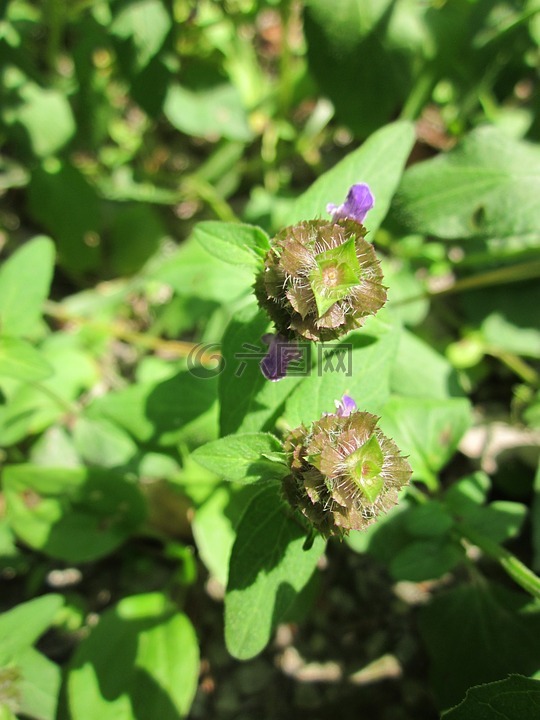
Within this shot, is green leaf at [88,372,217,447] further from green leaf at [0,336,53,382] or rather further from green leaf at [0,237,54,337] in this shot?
green leaf at [0,237,54,337]

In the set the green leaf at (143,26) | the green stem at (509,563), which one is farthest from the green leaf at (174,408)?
the green leaf at (143,26)

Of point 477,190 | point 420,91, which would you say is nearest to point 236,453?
point 477,190

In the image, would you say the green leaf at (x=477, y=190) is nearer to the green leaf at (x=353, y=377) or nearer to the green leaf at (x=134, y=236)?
the green leaf at (x=353, y=377)

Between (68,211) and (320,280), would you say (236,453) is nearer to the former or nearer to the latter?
(320,280)

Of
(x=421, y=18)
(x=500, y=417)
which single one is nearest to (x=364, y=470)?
(x=500, y=417)

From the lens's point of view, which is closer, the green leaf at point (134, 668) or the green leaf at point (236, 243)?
the green leaf at point (236, 243)

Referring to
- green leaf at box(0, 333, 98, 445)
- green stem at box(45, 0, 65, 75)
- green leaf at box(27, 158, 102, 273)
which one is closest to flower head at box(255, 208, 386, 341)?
green leaf at box(0, 333, 98, 445)

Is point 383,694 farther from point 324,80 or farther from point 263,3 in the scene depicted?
point 263,3
